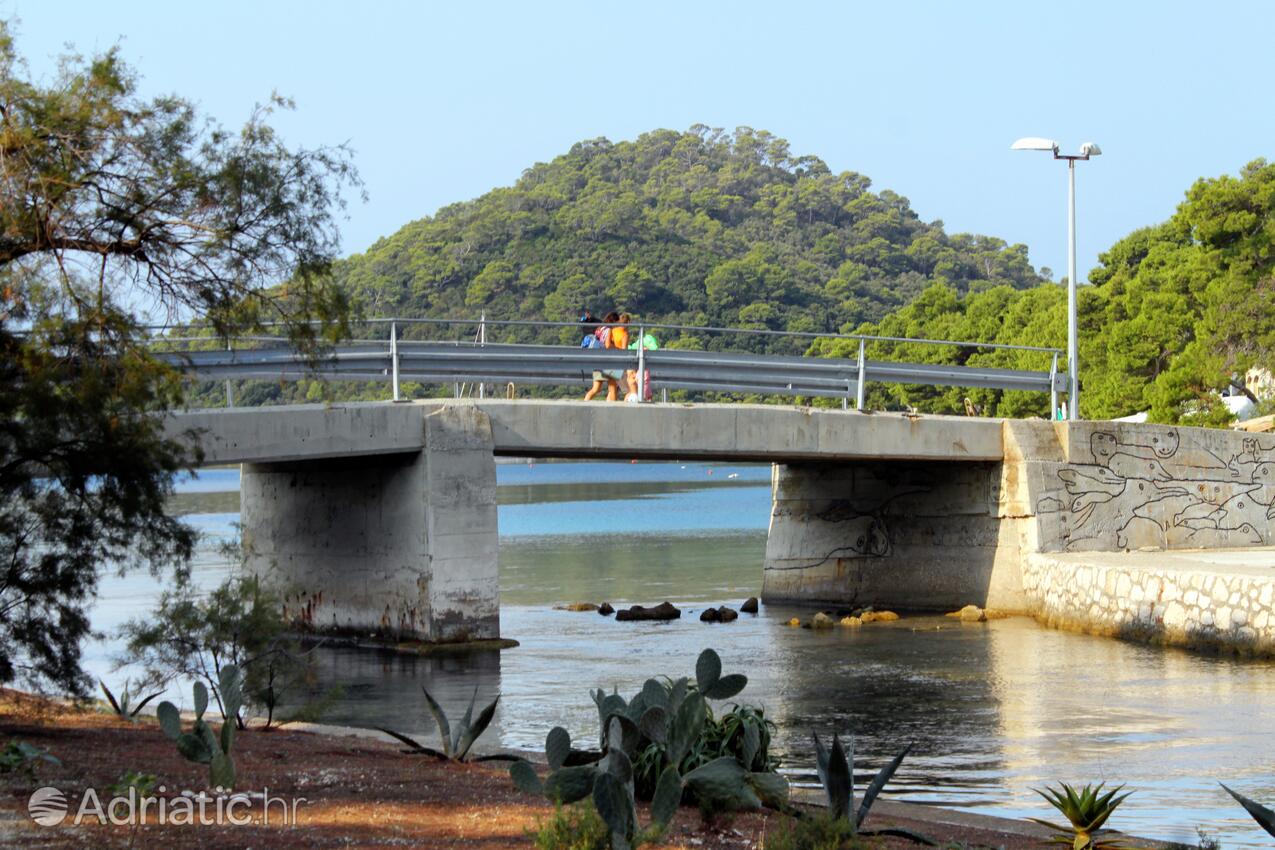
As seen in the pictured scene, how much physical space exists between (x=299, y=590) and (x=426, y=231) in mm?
77705

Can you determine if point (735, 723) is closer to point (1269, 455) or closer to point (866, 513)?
point (866, 513)

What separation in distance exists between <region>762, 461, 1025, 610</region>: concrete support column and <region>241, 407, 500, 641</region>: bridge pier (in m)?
8.58

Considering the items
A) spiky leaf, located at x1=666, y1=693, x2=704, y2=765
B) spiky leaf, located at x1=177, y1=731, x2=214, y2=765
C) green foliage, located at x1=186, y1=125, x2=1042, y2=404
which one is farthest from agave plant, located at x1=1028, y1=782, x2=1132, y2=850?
green foliage, located at x1=186, y1=125, x2=1042, y2=404

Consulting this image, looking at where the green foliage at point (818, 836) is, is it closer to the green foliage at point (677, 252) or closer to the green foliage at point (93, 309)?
the green foliage at point (93, 309)

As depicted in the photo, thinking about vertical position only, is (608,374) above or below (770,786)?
above

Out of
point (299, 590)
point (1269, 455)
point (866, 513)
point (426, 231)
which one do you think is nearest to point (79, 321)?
point (299, 590)

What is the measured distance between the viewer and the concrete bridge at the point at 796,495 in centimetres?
1975

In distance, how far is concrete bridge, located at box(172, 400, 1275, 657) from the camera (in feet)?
64.8

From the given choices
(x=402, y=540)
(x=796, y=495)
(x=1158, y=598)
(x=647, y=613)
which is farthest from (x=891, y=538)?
(x=402, y=540)

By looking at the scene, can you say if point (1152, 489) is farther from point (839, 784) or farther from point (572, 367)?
point (839, 784)

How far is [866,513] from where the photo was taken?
A: 26609 mm

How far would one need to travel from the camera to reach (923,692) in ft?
53.5

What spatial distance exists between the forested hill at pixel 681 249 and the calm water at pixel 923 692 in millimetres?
37019

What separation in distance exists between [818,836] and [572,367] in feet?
49.6
